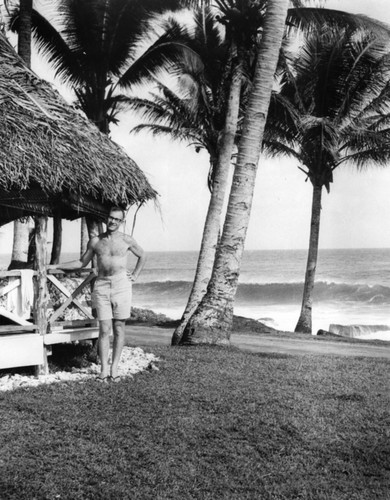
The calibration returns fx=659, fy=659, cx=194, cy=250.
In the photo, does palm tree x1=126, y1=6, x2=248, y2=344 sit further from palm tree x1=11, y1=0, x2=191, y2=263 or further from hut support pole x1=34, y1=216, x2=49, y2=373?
hut support pole x1=34, y1=216, x2=49, y2=373

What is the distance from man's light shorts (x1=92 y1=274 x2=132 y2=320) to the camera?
7.22 metres

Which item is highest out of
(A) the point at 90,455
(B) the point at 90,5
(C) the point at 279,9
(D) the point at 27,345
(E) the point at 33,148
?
(B) the point at 90,5

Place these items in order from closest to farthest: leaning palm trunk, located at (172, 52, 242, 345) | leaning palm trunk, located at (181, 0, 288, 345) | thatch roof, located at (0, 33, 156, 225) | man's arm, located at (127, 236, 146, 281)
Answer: thatch roof, located at (0, 33, 156, 225), man's arm, located at (127, 236, 146, 281), leaning palm trunk, located at (181, 0, 288, 345), leaning palm trunk, located at (172, 52, 242, 345)

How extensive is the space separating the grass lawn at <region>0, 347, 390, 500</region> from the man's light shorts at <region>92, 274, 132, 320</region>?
0.79 m

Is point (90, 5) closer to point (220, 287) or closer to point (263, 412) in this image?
point (220, 287)

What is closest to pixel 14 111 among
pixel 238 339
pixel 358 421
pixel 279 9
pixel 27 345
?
pixel 27 345

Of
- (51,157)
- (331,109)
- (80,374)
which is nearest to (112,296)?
(80,374)

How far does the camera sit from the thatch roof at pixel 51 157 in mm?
7016

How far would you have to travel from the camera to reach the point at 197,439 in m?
5.34

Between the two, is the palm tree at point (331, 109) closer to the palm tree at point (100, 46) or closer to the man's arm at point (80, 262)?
the palm tree at point (100, 46)

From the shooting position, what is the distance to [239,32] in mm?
12867

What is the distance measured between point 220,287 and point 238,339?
373cm

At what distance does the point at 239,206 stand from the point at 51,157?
167 inches

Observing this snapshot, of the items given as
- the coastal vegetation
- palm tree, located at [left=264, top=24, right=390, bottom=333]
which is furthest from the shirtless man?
palm tree, located at [left=264, top=24, right=390, bottom=333]
